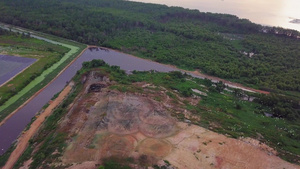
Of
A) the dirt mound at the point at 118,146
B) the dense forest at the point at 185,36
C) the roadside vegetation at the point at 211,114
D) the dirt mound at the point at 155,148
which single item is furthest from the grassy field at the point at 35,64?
the dirt mound at the point at 155,148

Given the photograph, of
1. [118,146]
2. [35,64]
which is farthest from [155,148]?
[35,64]

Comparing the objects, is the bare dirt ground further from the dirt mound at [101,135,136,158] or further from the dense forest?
the dense forest

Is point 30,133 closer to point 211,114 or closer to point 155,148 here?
point 155,148

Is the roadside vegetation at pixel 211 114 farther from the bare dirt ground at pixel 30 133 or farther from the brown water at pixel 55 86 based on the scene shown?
A: the brown water at pixel 55 86

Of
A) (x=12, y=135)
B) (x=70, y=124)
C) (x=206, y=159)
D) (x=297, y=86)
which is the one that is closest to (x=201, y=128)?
(x=206, y=159)

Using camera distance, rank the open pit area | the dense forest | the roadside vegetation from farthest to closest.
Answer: the dense forest
the roadside vegetation
the open pit area

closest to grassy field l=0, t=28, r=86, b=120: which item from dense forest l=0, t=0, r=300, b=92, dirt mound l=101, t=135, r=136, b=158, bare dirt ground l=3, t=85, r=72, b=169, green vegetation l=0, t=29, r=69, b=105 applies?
green vegetation l=0, t=29, r=69, b=105
